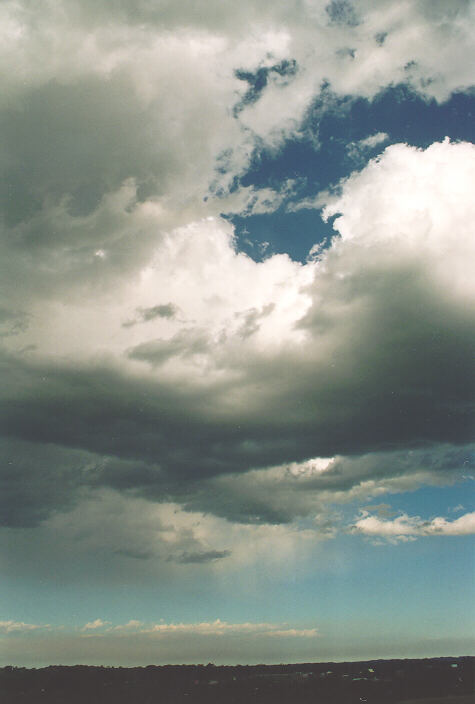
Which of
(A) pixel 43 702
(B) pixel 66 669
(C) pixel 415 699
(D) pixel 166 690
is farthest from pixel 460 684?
(B) pixel 66 669

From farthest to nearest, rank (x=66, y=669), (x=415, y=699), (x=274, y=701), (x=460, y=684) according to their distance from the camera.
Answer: (x=66, y=669) → (x=460, y=684) → (x=274, y=701) → (x=415, y=699)

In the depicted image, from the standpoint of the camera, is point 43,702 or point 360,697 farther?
point 43,702

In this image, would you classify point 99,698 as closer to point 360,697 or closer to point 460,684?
point 360,697

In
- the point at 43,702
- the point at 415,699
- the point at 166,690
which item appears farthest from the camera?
the point at 166,690

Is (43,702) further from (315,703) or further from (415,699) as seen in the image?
(415,699)

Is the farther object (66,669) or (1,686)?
(66,669)

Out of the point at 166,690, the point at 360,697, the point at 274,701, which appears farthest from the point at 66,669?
the point at 360,697

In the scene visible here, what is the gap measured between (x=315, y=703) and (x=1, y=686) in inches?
3252

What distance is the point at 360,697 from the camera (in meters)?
90.8

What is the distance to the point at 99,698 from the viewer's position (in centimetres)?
10675

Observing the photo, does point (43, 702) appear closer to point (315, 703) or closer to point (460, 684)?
point (315, 703)

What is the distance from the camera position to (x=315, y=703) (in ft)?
289

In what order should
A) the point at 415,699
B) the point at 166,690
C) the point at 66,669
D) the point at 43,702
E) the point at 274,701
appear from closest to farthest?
the point at 415,699 → the point at 274,701 → the point at 43,702 → the point at 166,690 → the point at 66,669

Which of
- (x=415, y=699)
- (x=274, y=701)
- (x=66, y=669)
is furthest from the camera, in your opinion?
(x=66, y=669)
